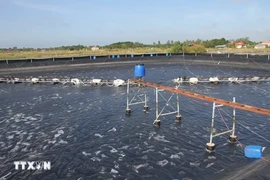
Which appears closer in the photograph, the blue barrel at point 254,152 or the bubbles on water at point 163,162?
the blue barrel at point 254,152

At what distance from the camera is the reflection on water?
16.8 m

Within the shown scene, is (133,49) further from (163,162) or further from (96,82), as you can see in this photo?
(163,162)

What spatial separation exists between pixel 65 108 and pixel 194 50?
85.8 meters

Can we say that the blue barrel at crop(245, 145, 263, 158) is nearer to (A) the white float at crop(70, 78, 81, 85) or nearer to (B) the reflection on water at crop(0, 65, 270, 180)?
(B) the reflection on water at crop(0, 65, 270, 180)

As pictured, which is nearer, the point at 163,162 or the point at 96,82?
the point at 163,162

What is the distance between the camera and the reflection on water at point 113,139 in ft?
55.2

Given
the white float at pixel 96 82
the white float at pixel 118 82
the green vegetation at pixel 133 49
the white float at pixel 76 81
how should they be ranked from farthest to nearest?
the green vegetation at pixel 133 49, the white float at pixel 76 81, the white float at pixel 96 82, the white float at pixel 118 82

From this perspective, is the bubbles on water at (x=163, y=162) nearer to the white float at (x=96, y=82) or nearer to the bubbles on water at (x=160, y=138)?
the bubbles on water at (x=160, y=138)

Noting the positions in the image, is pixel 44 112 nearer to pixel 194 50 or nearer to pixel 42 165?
pixel 42 165

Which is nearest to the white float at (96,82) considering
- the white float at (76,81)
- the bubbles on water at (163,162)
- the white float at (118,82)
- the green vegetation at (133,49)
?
the white float at (76,81)

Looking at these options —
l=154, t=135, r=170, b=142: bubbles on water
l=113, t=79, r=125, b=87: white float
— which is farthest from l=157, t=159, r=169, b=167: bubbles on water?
l=113, t=79, r=125, b=87: white float

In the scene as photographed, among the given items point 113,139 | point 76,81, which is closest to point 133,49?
point 76,81

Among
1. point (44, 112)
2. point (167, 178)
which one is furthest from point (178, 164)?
point (44, 112)

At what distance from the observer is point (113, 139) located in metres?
22.0
